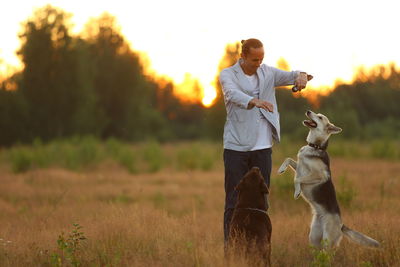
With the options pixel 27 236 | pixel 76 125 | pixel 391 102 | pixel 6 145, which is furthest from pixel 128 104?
pixel 27 236

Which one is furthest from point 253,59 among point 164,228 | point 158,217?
point 158,217

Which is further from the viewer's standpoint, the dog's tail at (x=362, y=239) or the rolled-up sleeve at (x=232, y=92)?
the dog's tail at (x=362, y=239)

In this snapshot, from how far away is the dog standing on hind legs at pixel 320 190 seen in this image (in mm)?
5902

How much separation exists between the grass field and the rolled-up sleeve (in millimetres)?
1474

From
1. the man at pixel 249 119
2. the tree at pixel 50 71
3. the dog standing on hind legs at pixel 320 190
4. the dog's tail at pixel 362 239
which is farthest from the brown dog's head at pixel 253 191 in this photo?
the tree at pixel 50 71

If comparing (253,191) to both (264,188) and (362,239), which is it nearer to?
(264,188)

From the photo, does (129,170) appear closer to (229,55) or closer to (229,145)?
(229,145)

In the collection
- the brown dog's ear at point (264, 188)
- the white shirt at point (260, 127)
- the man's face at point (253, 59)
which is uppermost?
the man's face at point (253, 59)

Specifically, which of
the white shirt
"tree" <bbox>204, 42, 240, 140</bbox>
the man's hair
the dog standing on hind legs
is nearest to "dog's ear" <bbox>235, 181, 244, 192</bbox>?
the white shirt

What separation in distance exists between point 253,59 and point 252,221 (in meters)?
1.63

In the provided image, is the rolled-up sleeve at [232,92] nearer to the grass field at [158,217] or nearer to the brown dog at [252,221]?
the brown dog at [252,221]

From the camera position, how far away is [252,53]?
5.50 m

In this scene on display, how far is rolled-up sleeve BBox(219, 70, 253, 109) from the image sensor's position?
5.22 meters

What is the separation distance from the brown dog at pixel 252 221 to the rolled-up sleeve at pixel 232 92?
663 millimetres
